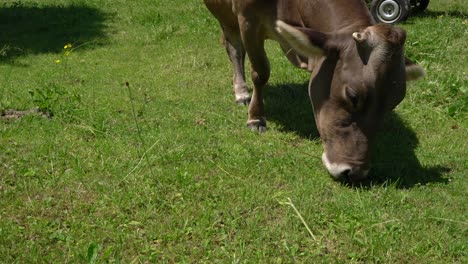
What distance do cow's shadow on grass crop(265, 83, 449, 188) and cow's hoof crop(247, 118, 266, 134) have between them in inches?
8.7

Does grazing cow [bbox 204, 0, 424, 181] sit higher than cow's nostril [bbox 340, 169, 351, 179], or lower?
higher

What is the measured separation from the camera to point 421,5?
40.8ft

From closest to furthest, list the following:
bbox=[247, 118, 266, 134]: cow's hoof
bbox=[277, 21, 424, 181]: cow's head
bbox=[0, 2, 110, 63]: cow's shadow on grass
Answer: bbox=[277, 21, 424, 181]: cow's head < bbox=[247, 118, 266, 134]: cow's hoof < bbox=[0, 2, 110, 63]: cow's shadow on grass

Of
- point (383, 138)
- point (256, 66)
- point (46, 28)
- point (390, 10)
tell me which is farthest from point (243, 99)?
point (46, 28)

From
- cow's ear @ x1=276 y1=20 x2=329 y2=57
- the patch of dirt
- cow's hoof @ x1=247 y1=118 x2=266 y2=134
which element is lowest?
cow's hoof @ x1=247 y1=118 x2=266 y2=134

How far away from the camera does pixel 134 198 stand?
430 cm

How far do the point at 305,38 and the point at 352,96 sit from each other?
2.02 feet

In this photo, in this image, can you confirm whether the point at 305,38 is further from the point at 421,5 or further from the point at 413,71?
the point at 421,5

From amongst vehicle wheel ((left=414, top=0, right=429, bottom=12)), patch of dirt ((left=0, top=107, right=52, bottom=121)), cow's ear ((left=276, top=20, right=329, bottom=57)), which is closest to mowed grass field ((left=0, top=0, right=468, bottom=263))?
patch of dirt ((left=0, top=107, right=52, bottom=121))

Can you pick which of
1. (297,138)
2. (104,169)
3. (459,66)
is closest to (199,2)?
(459,66)

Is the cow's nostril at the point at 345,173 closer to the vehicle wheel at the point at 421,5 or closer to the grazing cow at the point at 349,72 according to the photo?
the grazing cow at the point at 349,72

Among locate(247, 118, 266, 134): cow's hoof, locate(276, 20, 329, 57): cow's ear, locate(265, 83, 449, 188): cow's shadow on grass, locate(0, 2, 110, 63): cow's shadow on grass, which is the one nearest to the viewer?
locate(276, 20, 329, 57): cow's ear

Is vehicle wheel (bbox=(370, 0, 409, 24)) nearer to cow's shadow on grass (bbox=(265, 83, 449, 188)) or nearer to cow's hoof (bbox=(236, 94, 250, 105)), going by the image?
cow's shadow on grass (bbox=(265, 83, 449, 188))

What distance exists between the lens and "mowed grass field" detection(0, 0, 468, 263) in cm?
381
